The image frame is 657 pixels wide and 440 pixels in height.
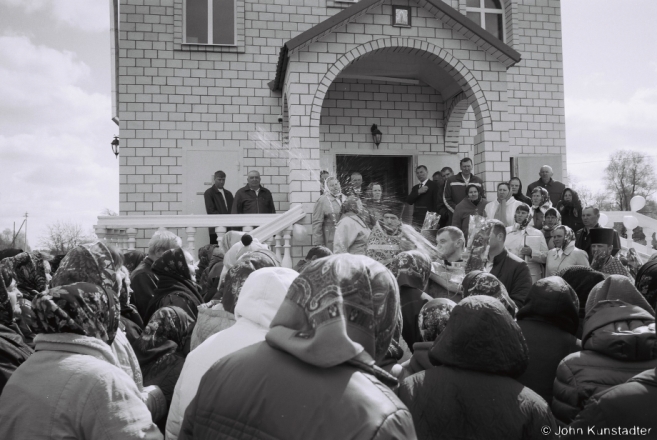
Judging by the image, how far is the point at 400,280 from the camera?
423cm

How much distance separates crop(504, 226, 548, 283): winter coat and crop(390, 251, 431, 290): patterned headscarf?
178 inches

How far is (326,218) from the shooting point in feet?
32.7

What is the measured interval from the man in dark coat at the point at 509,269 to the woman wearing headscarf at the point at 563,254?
1.90 m

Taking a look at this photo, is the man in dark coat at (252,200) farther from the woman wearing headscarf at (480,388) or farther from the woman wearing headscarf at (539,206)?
the woman wearing headscarf at (480,388)

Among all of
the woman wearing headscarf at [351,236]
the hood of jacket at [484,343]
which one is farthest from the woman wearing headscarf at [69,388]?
the woman wearing headscarf at [351,236]

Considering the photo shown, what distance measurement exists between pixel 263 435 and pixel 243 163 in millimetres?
12636

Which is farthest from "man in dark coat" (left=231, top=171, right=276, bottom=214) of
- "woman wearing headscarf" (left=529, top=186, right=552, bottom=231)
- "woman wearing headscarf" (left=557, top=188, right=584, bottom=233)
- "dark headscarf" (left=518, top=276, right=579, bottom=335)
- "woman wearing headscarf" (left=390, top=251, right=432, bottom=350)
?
"dark headscarf" (left=518, top=276, right=579, bottom=335)

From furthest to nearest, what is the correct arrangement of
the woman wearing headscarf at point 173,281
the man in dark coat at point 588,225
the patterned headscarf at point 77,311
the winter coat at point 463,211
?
the winter coat at point 463,211 → the man in dark coat at point 588,225 → the woman wearing headscarf at point 173,281 → the patterned headscarf at point 77,311

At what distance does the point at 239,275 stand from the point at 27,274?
1795 mm

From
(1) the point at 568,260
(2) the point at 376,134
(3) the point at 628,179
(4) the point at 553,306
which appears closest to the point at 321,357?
(4) the point at 553,306

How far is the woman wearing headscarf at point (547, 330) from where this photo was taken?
321 centimetres

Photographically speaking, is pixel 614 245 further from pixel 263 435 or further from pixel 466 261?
pixel 263 435

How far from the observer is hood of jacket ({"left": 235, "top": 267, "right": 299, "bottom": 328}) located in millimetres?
2240

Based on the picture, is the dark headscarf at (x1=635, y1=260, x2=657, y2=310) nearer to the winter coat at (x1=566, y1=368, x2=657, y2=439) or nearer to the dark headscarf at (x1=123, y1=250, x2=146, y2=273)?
the winter coat at (x1=566, y1=368, x2=657, y2=439)
